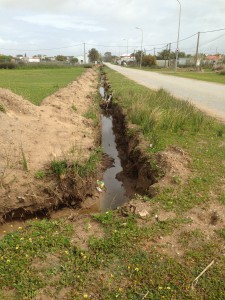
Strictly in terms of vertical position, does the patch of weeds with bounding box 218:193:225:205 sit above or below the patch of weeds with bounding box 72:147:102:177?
above

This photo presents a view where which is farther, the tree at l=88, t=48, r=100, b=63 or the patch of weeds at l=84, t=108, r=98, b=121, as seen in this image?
the tree at l=88, t=48, r=100, b=63

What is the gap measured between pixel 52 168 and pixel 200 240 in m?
3.29

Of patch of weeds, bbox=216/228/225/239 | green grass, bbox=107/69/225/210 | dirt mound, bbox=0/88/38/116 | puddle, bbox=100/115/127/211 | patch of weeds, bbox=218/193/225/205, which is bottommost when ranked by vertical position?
puddle, bbox=100/115/127/211

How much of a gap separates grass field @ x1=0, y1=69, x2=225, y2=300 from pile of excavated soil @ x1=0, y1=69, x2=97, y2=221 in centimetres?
146

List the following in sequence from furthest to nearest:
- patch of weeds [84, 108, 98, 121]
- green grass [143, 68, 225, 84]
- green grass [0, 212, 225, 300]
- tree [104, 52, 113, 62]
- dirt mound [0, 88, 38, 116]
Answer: tree [104, 52, 113, 62], green grass [143, 68, 225, 84], patch of weeds [84, 108, 98, 121], dirt mound [0, 88, 38, 116], green grass [0, 212, 225, 300]

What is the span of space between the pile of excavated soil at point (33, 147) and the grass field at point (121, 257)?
146 cm

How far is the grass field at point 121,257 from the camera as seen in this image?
3.12m

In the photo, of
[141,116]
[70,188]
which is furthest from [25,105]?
[70,188]

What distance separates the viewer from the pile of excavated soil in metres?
5.57

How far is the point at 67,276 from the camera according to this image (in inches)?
129

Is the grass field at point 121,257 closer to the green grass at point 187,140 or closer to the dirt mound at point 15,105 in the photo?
the green grass at point 187,140

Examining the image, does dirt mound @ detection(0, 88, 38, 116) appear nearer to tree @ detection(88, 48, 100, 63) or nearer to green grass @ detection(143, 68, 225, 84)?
green grass @ detection(143, 68, 225, 84)

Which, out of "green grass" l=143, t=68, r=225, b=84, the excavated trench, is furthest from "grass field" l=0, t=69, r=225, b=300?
"green grass" l=143, t=68, r=225, b=84

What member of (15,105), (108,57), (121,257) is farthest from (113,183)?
(108,57)
